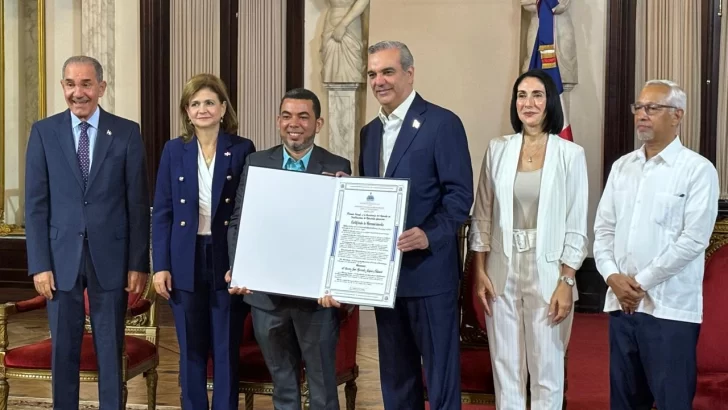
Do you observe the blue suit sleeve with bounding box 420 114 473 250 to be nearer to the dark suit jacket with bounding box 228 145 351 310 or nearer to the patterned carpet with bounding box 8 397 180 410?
the dark suit jacket with bounding box 228 145 351 310

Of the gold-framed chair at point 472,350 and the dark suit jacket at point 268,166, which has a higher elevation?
the dark suit jacket at point 268,166

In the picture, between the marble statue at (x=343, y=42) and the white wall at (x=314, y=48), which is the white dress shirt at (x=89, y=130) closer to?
the marble statue at (x=343, y=42)

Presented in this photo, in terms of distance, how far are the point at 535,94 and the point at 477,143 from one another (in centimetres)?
451

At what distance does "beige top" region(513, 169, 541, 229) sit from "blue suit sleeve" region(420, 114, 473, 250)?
21cm

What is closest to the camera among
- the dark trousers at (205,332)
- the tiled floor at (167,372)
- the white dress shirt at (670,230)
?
the white dress shirt at (670,230)

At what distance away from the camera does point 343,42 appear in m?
7.91

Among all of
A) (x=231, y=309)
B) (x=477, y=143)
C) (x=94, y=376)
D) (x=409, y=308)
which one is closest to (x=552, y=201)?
(x=409, y=308)

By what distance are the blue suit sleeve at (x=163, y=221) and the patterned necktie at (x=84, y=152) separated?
0.31 meters

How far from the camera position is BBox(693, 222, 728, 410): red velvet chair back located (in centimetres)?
356

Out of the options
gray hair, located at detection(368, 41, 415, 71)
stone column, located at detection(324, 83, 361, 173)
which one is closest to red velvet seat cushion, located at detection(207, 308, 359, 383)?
gray hair, located at detection(368, 41, 415, 71)

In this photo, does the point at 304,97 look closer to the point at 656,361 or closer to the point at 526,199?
the point at 526,199

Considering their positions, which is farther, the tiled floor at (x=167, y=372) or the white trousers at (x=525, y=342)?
the tiled floor at (x=167, y=372)

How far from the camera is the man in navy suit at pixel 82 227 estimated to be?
3.67m

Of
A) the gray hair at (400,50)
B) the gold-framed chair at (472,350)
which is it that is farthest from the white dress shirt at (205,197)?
the gold-framed chair at (472,350)
